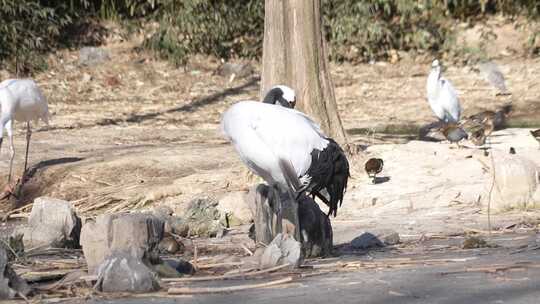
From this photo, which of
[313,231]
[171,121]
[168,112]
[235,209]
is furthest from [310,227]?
[168,112]

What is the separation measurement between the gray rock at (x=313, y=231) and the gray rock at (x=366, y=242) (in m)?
0.45

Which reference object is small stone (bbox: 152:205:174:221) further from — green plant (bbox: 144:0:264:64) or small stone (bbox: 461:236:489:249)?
green plant (bbox: 144:0:264:64)

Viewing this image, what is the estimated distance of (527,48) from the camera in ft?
70.2

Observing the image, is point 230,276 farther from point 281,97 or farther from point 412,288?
point 281,97

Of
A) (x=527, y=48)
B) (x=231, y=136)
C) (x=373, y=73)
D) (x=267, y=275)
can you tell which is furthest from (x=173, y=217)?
(x=527, y=48)

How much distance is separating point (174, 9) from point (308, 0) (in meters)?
9.84

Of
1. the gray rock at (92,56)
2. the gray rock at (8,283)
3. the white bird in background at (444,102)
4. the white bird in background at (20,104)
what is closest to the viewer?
the gray rock at (8,283)

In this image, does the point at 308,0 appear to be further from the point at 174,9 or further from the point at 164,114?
the point at 174,9

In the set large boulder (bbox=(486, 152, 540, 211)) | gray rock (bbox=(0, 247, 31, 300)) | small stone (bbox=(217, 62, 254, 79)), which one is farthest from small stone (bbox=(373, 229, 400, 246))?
small stone (bbox=(217, 62, 254, 79))

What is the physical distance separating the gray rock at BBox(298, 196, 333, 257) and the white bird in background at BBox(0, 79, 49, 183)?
6.45m

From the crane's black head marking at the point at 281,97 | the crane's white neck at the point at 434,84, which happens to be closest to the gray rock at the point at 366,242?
the crane's black head marking at the point at 281,97

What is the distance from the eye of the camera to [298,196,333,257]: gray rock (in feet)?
28.0

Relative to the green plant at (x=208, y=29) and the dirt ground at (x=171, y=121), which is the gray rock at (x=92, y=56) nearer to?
the dirt ground at (x=171, y=121)

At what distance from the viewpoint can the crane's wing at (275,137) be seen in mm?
8273
